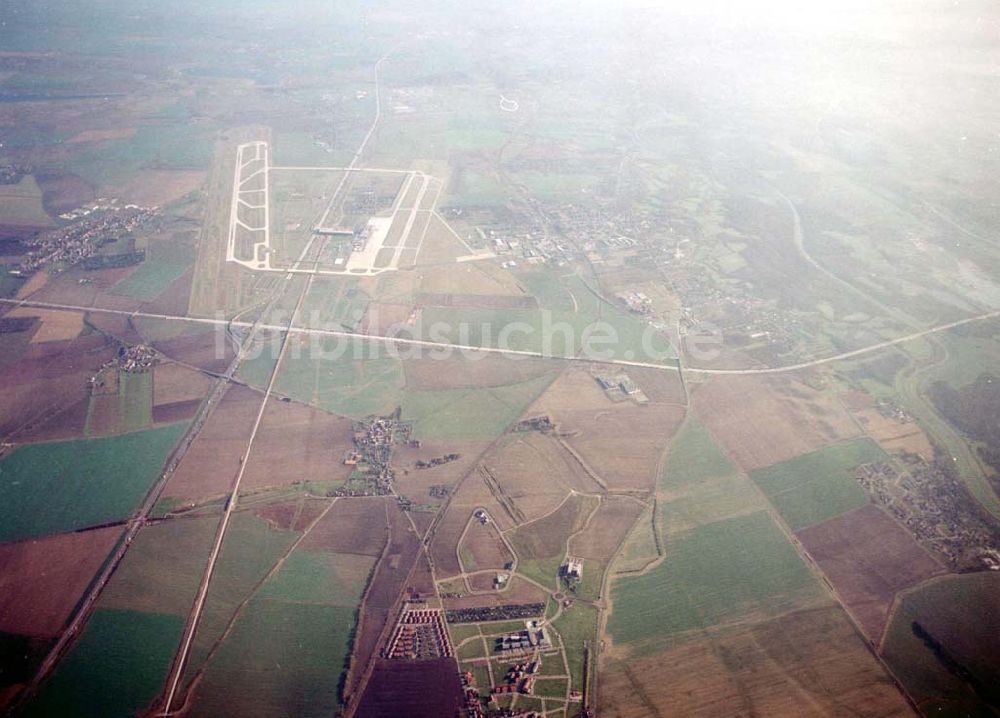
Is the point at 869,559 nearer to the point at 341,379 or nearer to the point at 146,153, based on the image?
the point at 341,379

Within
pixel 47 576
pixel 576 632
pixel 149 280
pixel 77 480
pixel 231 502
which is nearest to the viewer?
pixel 576 632

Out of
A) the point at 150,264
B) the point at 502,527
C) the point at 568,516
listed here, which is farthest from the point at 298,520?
the point at 150,264

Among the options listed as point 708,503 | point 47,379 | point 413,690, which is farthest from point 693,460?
point 47,379

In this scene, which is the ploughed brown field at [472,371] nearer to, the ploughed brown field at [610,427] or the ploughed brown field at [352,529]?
the ploughed brown field at [610,427]

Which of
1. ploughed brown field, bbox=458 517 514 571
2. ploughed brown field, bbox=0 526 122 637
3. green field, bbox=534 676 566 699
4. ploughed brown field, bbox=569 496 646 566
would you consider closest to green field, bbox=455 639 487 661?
green field, bbox=534 676 566 699

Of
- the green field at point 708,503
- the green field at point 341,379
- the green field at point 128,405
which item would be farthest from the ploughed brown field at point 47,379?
the green field at point 708,503

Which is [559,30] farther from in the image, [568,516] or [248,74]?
[568,516]
